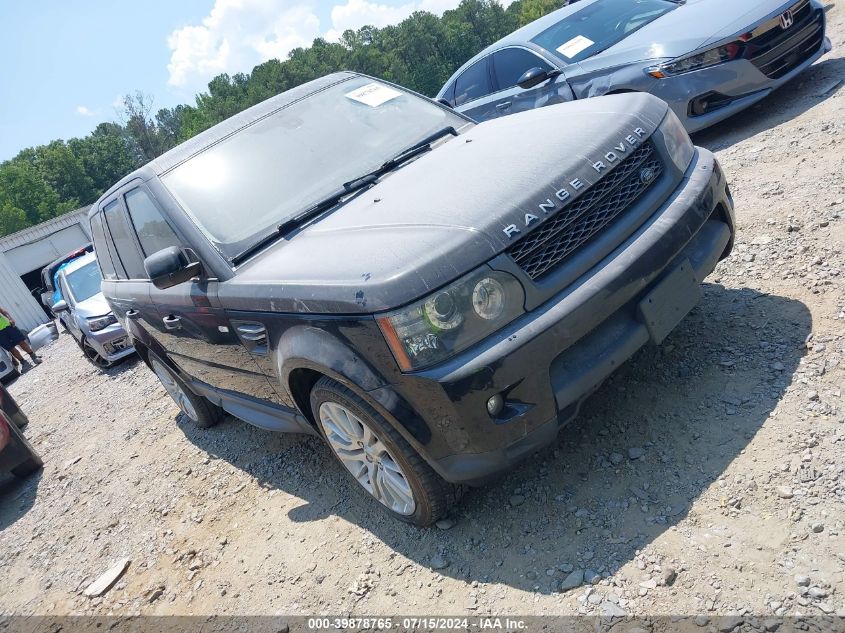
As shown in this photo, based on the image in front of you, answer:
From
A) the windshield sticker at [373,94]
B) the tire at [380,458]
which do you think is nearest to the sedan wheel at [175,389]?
the tire at [380,458]

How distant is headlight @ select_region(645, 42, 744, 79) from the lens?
534 centimetres

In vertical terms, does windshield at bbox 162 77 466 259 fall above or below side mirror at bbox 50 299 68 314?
above

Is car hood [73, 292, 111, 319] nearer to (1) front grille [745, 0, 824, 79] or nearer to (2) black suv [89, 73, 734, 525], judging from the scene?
(2) black suv [89, 73, 734, 525]

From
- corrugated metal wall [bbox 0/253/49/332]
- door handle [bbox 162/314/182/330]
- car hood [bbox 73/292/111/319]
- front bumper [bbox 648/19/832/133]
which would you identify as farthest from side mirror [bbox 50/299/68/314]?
corrugated metal wall [bbox 0/253/49/332]

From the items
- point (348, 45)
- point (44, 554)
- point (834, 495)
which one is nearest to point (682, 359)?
point (834, 495)

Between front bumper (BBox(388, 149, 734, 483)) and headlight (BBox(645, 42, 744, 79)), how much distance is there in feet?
12.0

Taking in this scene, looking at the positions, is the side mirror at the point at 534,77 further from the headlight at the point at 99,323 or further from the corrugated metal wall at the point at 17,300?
the corrugated metal wall at the point at 17,300

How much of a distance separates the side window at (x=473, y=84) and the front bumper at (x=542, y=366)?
17.2 feet

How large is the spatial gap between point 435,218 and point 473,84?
18.4ft

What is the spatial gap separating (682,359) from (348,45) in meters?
85.3

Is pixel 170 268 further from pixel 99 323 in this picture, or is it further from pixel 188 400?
pixel 99 323

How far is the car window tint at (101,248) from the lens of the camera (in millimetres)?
4750

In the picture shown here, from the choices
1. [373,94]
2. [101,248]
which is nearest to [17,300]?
[101,248]

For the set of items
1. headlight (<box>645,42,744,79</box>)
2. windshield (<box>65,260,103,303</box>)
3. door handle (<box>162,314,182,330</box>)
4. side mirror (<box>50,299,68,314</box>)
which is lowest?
headlight (<box>645,42,744,79</box>)
